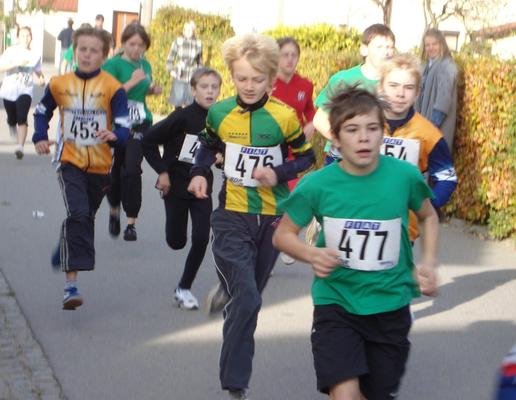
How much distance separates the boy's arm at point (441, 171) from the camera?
6375 mm

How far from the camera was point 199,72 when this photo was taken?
786 centimetres

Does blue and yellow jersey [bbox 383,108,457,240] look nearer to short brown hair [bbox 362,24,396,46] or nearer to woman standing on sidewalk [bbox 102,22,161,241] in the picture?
short brown hair [bbox 362,24,396,46]

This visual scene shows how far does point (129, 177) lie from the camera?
415 inches

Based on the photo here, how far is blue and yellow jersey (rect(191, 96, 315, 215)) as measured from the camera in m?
6.09

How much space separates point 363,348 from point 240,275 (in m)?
1.24

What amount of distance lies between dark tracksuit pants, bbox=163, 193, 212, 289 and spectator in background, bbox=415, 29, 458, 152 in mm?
4037

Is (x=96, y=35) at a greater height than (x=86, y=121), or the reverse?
(x=96, y=35)

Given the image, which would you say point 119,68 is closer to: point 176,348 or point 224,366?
point 176,348

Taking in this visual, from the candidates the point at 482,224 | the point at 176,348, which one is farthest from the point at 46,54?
the point at 176,348

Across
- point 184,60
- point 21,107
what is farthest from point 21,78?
point 184,60

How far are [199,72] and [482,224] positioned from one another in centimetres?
483

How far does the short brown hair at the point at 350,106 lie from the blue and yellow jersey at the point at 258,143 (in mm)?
1221

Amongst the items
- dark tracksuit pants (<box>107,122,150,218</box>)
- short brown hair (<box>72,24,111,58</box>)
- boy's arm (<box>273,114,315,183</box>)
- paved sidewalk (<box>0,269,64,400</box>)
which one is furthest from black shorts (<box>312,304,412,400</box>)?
dark tracksuit pants (<box>107,122,150,218</box>)

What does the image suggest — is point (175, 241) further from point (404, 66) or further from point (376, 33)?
point (404, 66)
